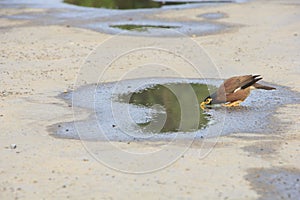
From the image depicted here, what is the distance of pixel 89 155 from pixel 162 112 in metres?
1.95

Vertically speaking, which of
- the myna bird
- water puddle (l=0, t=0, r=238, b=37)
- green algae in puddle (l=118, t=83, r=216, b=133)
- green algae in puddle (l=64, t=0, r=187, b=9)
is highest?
the myna bird

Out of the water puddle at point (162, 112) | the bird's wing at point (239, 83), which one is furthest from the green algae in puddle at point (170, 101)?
the bird's wing at point (239, 83)

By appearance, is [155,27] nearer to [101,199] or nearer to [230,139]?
[230,139]

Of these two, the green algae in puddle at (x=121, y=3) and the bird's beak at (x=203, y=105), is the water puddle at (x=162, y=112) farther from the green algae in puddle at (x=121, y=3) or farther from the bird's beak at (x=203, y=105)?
the green algae in puddle at (x=121, y=3)

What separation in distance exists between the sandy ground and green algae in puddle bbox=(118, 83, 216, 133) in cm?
69

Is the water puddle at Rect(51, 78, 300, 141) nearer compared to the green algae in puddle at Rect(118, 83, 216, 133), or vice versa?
the water puddle at Rect(51, 78, 300, 141)

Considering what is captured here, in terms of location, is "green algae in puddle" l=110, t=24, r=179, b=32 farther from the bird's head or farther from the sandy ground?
the bird's head

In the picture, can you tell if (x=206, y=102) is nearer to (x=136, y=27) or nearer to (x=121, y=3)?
(x=136, y=27)

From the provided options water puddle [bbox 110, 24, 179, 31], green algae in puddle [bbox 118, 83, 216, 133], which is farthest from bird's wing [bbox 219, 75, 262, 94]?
water puddle [bbox 110, 24, 179, 31]

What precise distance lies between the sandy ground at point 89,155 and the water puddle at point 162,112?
216 mm

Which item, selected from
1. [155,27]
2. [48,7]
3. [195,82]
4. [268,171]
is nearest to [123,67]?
[195,82]

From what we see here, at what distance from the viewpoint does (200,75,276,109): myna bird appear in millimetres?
9000

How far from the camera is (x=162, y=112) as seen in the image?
888cm

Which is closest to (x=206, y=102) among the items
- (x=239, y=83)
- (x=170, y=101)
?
(x=239, y=83)
